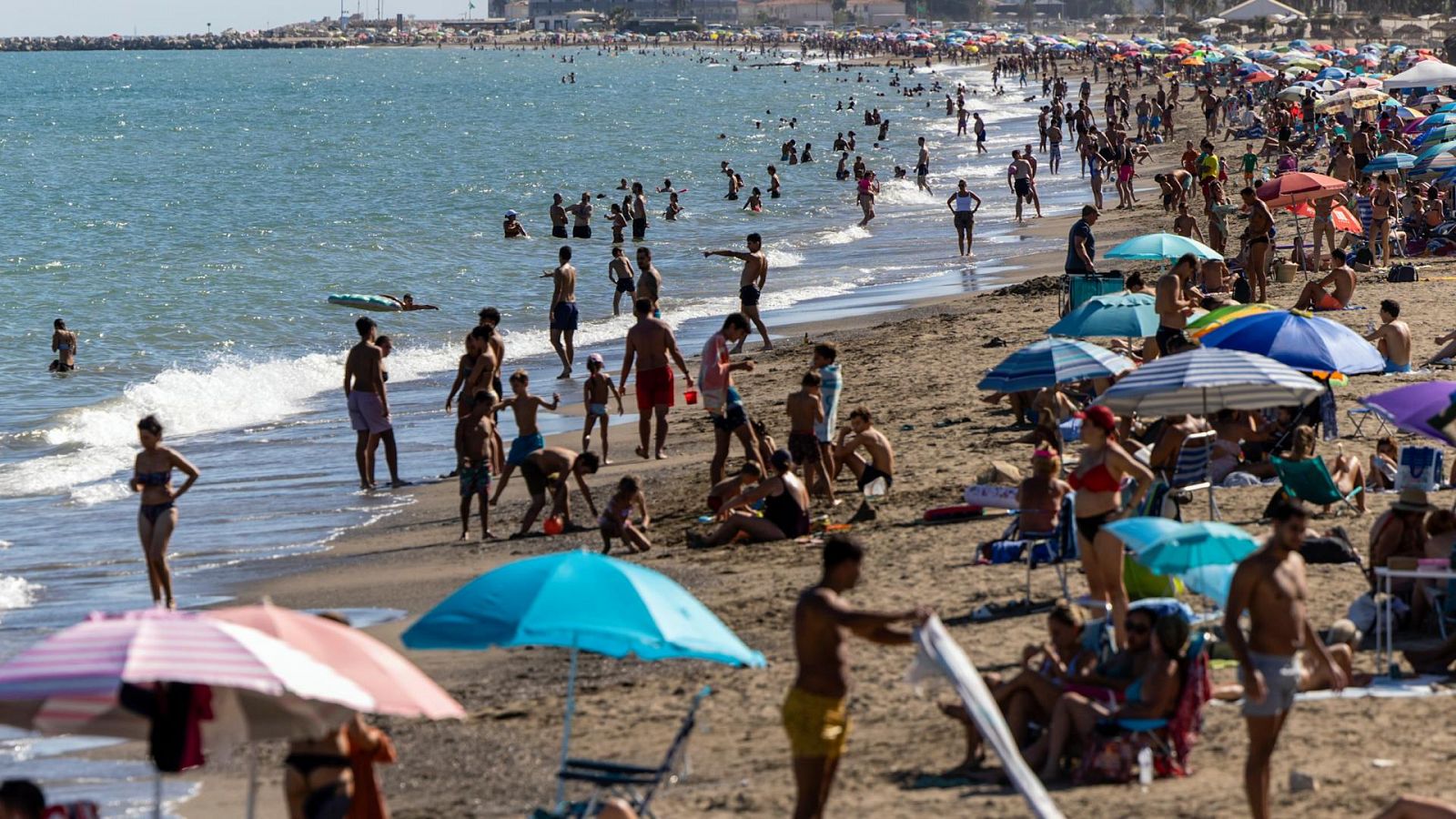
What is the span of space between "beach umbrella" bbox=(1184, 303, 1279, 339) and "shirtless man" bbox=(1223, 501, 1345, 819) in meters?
6.31

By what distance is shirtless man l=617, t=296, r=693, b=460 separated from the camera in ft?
45.3

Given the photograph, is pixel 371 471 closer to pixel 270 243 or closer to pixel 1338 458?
pixel 1338 458

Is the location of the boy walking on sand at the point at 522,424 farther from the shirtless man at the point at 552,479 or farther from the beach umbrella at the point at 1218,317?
the beach umbrella at the point at 1218,317

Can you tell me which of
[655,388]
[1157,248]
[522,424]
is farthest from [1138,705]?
[1157,248]

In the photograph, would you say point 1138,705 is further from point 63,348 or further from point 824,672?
point 63,348

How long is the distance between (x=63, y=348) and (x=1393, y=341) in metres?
15.7

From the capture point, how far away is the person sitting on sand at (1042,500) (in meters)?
9.56

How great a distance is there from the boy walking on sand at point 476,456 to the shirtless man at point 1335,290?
8.83 metres

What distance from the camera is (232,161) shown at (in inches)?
2564

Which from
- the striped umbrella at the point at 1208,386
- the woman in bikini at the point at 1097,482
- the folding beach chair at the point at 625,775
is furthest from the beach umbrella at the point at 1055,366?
the folding beach chair at the point at 625,775

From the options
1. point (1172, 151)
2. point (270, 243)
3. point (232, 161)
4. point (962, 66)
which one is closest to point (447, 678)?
point (270, 243)

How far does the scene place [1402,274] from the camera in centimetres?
1952

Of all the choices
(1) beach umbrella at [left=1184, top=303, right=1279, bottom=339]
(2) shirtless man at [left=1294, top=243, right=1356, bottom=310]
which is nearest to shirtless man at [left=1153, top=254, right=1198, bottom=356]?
(1) beach umbrella at [left=1184, top=303, right=1279, bottom=339]

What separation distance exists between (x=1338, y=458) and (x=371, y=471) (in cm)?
741
